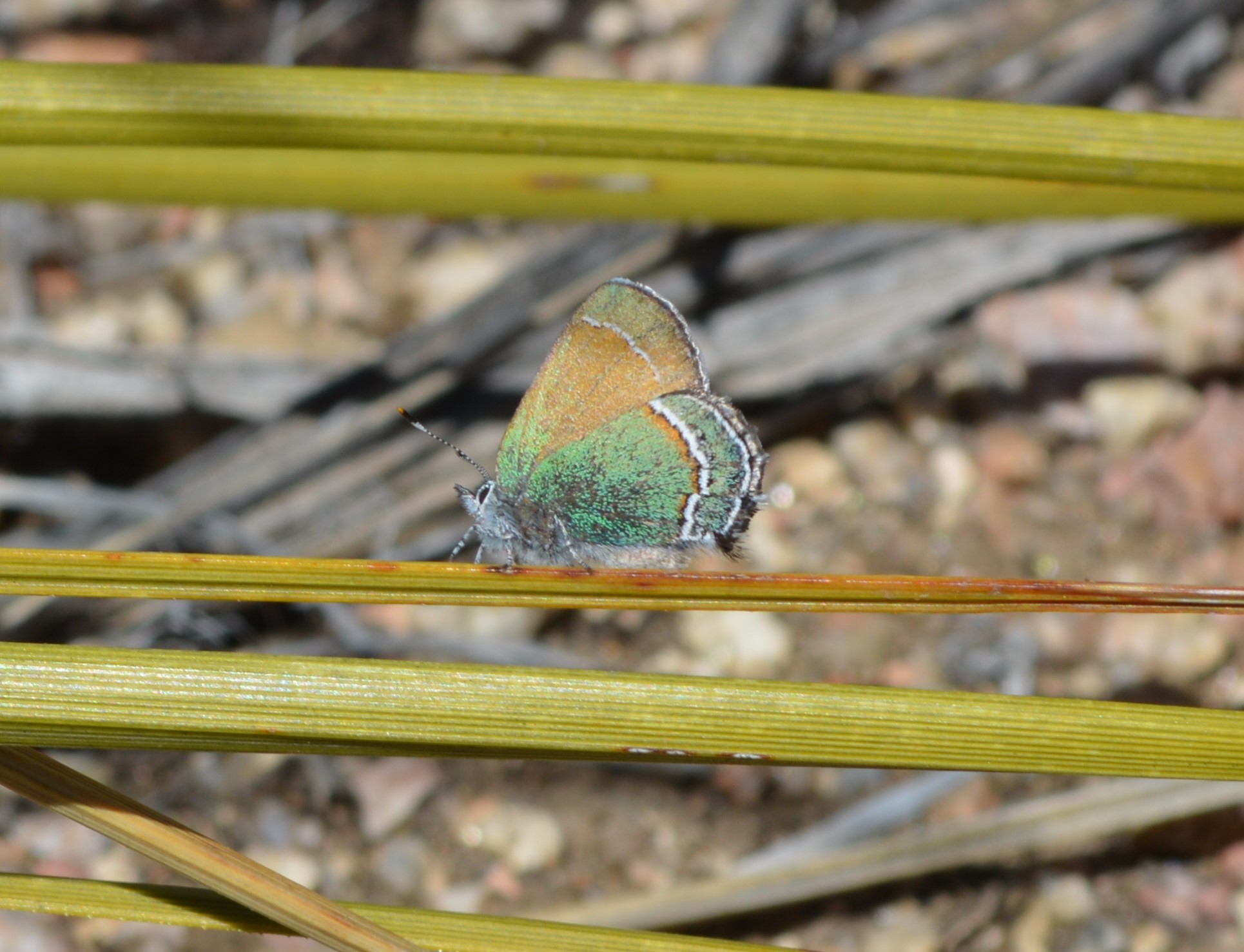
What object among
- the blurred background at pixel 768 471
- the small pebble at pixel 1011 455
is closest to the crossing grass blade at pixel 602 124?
the blurred background at pixel 768 471

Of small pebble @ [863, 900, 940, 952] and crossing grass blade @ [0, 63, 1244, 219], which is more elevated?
crossing grass blade @ [0, 63, 1244, 219]

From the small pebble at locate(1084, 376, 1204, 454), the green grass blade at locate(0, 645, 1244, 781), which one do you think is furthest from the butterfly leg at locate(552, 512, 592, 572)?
the small pebble at locate(1084, 376, 1204, 454)

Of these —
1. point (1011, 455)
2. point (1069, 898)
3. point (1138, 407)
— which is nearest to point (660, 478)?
point (1069, 898)

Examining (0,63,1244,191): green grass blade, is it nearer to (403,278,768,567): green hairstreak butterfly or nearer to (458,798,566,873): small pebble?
(403,278,768,567): green hairstreak butterfly

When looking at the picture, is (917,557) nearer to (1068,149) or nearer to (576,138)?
(1068,149)

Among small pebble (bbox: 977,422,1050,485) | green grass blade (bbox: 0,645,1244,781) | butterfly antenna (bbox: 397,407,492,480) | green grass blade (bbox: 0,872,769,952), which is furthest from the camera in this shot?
small pebble (bbox: 977,422,1050,485)

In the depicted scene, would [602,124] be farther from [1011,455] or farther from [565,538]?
[1011,455]
